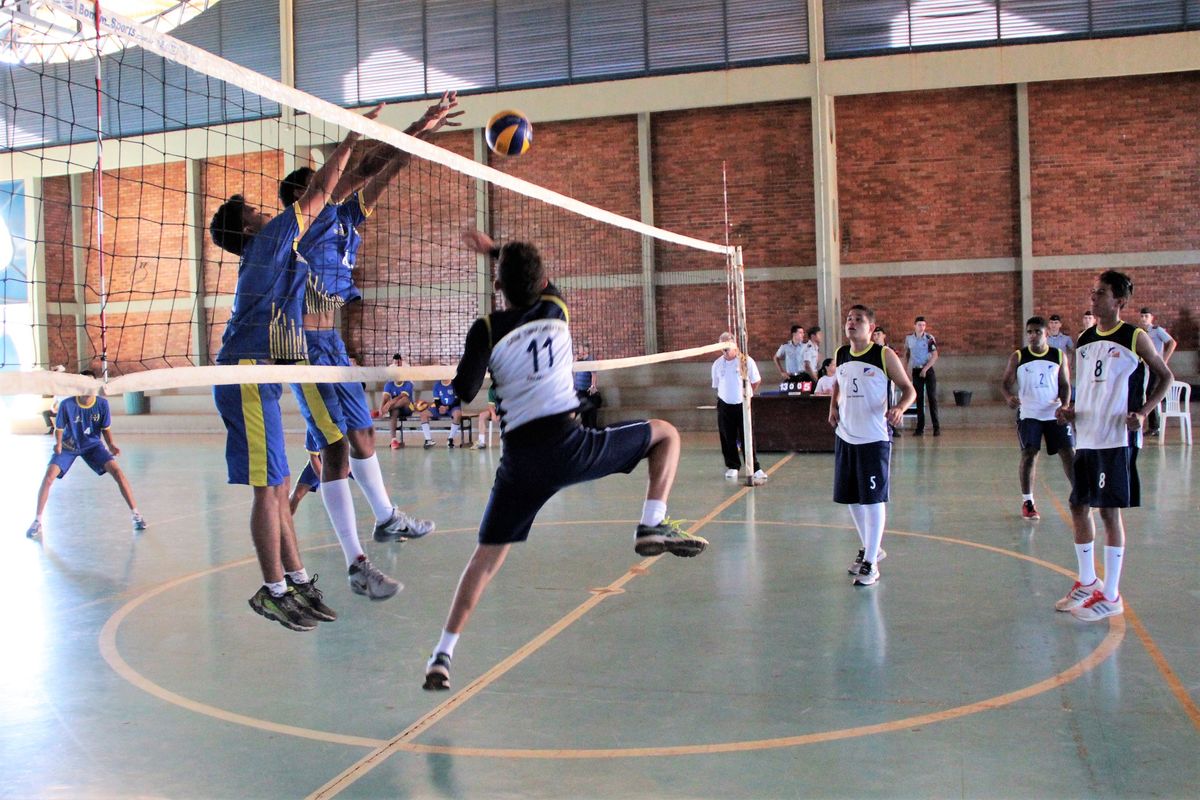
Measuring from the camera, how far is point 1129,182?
18.1 meters

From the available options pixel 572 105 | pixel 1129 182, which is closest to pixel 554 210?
pixel 572 105

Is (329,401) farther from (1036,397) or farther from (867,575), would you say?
(1036,397)

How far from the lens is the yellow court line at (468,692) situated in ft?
11.2

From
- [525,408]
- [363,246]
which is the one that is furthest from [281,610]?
[363,246]

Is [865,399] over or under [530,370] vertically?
under

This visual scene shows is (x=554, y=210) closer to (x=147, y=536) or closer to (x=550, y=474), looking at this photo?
(x=147, y=536)

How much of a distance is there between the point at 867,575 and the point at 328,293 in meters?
3.67

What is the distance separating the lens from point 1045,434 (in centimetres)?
830

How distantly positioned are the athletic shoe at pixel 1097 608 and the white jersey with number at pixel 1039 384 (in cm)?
321

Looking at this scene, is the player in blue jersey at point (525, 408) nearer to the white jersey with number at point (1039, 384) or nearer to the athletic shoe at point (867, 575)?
the athletic shoe at point (867, 575)

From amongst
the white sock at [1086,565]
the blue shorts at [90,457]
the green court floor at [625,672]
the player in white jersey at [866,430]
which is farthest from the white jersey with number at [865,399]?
the blue shorts at [90,457]

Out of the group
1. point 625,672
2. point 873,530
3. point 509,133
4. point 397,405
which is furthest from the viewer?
point 397,405

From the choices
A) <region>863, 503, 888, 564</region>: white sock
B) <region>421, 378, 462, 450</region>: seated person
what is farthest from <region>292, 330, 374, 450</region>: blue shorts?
<region>421, 378, 462, 450</region>: seated person

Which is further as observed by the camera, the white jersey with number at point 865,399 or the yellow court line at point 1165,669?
the white jersey with number at point 865,399
